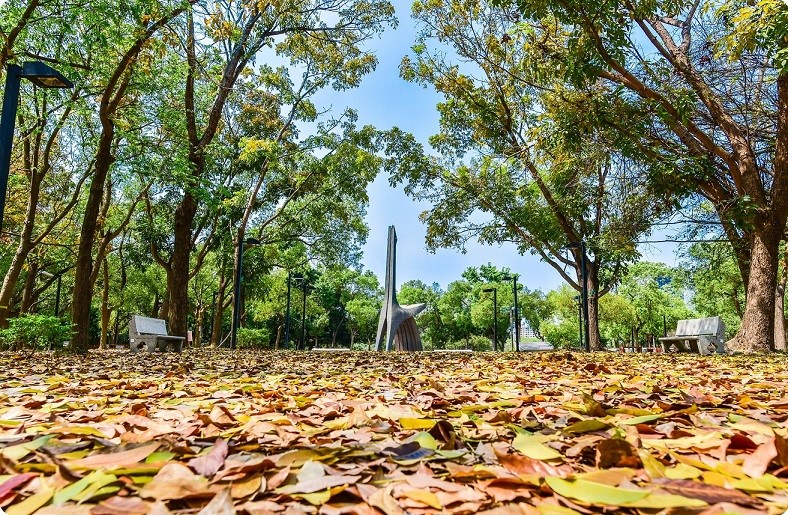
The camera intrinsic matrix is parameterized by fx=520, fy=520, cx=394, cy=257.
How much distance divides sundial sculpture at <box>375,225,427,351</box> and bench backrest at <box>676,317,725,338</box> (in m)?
8.47

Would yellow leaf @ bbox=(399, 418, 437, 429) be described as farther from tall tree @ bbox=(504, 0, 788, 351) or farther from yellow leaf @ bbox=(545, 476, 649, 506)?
tall tree @ bbox=(504, 0, 788, 351)

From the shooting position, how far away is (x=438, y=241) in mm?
17391

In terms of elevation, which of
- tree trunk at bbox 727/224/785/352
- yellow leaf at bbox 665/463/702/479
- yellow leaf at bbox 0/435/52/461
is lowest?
yellow leaf at bbox 0/435/52/461

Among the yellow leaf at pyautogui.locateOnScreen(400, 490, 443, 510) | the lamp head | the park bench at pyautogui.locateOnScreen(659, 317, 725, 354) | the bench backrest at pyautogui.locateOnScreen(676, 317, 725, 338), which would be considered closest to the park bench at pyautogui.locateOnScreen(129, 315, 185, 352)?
the lamp head

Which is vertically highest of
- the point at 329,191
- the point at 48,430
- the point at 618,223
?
the point at 329,191

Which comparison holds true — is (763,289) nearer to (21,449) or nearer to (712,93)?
(712,93)

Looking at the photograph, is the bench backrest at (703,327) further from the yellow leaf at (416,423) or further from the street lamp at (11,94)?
the street lamp at (11,94)

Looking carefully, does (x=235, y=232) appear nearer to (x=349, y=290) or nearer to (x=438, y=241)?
(x=438, y=241)

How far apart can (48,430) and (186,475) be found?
1034 mm

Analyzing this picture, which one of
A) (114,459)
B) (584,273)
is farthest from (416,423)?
(584,273)

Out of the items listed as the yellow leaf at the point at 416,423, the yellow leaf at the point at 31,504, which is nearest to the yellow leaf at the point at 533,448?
the yellow leaf at the point at 416,423

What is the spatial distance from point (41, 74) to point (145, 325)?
19.2 feet

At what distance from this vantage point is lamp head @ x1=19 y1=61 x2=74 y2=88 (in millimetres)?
7047

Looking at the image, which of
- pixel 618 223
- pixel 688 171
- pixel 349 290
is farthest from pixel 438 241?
pixel 349 290
